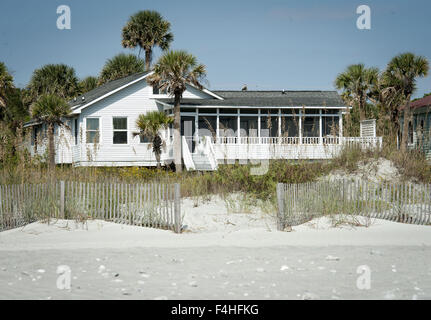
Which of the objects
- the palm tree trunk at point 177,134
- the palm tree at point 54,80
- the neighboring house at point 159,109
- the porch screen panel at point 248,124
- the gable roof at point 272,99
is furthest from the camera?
→ the palm tree at point 54,80

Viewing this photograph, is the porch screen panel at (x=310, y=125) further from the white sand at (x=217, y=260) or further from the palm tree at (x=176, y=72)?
the white sand at (x=217, y=260)

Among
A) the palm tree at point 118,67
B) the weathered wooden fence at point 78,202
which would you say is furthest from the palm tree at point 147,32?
the weathered wooden fence at point 78,202

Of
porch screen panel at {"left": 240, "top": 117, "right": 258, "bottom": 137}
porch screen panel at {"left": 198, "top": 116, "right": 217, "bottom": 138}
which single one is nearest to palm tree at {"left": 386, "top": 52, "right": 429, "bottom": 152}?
porch screen panel at {"left": 240, "top": 117, "right": 258, "bottom": 137}

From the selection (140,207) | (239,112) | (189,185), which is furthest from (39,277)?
(239,112)

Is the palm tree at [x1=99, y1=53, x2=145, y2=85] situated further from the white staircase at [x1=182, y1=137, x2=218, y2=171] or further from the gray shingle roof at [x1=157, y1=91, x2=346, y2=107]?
the white staircase at [x1=182, y1=137, x2=218, y2=171]

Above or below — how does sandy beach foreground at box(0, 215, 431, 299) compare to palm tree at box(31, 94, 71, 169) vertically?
below

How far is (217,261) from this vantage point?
986 centimetres

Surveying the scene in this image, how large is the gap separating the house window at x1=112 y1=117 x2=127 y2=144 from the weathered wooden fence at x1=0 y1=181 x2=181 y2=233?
16840 millimetres

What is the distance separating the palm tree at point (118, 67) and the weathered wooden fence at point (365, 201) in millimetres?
32811

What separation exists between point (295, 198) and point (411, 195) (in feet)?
10.0

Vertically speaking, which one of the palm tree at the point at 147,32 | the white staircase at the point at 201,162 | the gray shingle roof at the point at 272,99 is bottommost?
the white staircase at the point at 201,162

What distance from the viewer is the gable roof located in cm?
3068

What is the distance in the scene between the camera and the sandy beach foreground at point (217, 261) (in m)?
7.70

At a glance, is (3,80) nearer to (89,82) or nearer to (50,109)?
(50,109)
